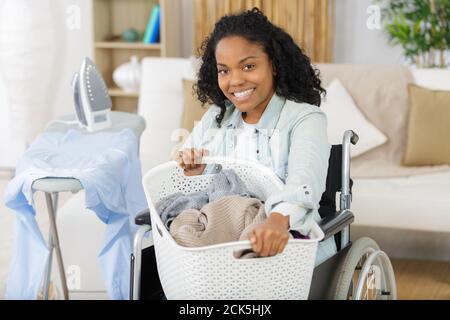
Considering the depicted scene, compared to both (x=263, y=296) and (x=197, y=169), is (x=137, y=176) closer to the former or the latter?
(x=197, y=169)

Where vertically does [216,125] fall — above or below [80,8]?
below

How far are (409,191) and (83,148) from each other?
43.9 inches

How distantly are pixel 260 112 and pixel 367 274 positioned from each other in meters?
0.43

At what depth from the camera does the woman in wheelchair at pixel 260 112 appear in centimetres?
171

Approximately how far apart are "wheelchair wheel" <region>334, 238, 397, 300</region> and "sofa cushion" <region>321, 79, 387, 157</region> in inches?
42.7

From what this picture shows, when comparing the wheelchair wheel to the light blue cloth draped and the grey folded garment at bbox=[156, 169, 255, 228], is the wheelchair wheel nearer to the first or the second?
the grey folded garment at bbox=[156, 169, 255, 228]

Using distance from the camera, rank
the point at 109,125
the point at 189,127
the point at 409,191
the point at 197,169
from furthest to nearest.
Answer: the point at 189,127 < the point at 409,191 < the point at 109,125 < the point at 197,169

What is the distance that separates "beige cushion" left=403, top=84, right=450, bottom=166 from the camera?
9.41 feet

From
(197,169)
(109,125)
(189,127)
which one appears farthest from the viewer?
(189,127)

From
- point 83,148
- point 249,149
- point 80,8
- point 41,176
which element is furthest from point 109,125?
point 80,8

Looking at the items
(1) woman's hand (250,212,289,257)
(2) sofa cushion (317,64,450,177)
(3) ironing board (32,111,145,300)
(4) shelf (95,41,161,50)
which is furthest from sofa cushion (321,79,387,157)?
(1) woman's hand (250,212,289,257)

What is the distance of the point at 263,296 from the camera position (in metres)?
1.49

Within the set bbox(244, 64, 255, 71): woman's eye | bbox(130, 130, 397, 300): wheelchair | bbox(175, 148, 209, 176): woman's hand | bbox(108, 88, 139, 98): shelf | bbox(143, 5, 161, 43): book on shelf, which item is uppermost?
→ bbox(143, 5, 161, 43): book on shelf
